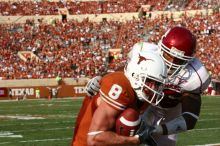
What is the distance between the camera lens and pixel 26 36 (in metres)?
32.2

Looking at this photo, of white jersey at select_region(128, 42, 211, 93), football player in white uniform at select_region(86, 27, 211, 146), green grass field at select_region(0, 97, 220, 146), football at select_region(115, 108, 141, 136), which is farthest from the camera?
green grass field at select_region(0, 97, 220, 146)

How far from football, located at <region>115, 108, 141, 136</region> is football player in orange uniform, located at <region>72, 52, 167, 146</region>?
34 millimetres

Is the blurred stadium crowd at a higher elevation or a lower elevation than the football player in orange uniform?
lower

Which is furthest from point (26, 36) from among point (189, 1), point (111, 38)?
point (189, 1)

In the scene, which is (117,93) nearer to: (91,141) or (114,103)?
(114,103)

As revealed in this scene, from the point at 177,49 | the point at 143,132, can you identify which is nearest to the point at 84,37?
the point at 177,49

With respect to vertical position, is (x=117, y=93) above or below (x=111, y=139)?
above

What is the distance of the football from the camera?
3381mm

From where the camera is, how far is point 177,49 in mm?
4195

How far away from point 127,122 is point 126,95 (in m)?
0.17

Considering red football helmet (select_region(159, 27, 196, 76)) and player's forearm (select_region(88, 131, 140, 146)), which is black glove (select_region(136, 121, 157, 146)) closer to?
player's forearm (select_region(88, 131, 140, 146))

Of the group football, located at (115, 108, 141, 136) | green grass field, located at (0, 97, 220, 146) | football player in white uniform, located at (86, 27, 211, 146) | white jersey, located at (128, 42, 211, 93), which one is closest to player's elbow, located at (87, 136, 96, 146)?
football, located at (115, 108, 141, 136)

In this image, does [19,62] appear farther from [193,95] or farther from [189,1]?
[193,95]

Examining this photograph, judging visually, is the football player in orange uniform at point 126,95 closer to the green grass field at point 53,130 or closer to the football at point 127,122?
the football at point 127,122
